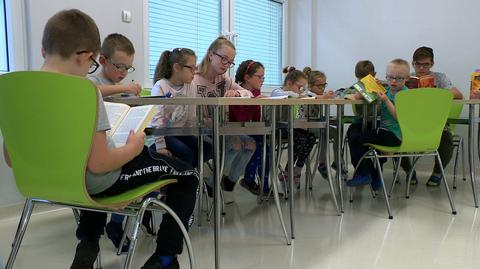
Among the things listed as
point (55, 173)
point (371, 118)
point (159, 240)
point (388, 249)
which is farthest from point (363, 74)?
point (55, 173)

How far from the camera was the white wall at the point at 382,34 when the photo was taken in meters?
3.91

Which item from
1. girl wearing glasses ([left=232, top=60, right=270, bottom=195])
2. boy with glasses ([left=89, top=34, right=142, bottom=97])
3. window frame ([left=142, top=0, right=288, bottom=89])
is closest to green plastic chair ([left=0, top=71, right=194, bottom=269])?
boy with glasses ([left=89, top=34, right=142, bottom=97])

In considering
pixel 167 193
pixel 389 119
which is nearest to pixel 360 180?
pixel 389 119

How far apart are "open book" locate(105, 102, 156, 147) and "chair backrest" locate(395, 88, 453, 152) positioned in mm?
1527

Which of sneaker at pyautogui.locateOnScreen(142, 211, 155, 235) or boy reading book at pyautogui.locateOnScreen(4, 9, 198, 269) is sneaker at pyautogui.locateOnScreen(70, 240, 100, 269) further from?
sneaker at pyautogui.locateOnScreen(142, 211, 155, 235)

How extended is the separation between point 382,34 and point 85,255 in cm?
381

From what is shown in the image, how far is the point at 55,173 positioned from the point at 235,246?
43.0 inches

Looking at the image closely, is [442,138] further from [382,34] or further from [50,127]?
[50,127]

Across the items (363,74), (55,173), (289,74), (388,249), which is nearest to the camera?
(55,173)

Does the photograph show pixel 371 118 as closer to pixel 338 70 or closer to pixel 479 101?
pixel 479 101

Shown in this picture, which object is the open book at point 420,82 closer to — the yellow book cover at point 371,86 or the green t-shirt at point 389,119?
the green t-shirt at point 389,119

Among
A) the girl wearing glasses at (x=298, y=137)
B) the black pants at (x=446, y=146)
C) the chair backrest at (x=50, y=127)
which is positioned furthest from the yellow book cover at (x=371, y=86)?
the chair backrest at (x=50, y=127)

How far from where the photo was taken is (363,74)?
347cm

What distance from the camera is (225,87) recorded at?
2.57m
